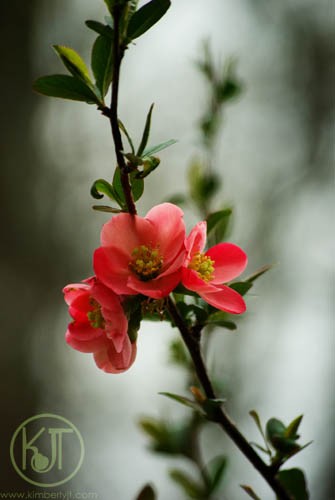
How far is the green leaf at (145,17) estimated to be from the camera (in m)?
0.32

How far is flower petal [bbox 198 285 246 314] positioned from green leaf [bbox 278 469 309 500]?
5.3 inches

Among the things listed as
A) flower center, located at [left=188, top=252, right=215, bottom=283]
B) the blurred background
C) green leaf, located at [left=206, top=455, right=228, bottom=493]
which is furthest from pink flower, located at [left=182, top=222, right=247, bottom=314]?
the blurred background

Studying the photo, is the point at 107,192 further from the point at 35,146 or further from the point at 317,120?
the point at 317,120

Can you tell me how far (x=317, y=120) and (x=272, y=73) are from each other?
24 centimetres

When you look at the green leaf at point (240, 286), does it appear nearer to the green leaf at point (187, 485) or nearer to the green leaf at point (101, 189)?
the green leaf at point (101, 189)

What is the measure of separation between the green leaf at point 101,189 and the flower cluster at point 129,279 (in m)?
0.02

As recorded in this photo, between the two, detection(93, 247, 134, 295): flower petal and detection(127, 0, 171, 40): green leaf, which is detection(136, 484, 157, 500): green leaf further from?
detection(127, 0, 171, 40): green leaf

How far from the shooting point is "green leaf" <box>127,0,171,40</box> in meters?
0.32

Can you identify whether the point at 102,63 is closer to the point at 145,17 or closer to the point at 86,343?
the point at 145,17

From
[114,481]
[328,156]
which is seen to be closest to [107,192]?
[114,481]

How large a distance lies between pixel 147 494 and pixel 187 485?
18 cm

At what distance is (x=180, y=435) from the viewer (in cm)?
60

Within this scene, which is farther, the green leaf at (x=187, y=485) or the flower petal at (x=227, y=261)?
the green leaf at (x=187, y=485)

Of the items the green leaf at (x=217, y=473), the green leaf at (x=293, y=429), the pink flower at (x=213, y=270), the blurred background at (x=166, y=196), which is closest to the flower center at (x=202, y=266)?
the pink flower at (x=213, y=270)
